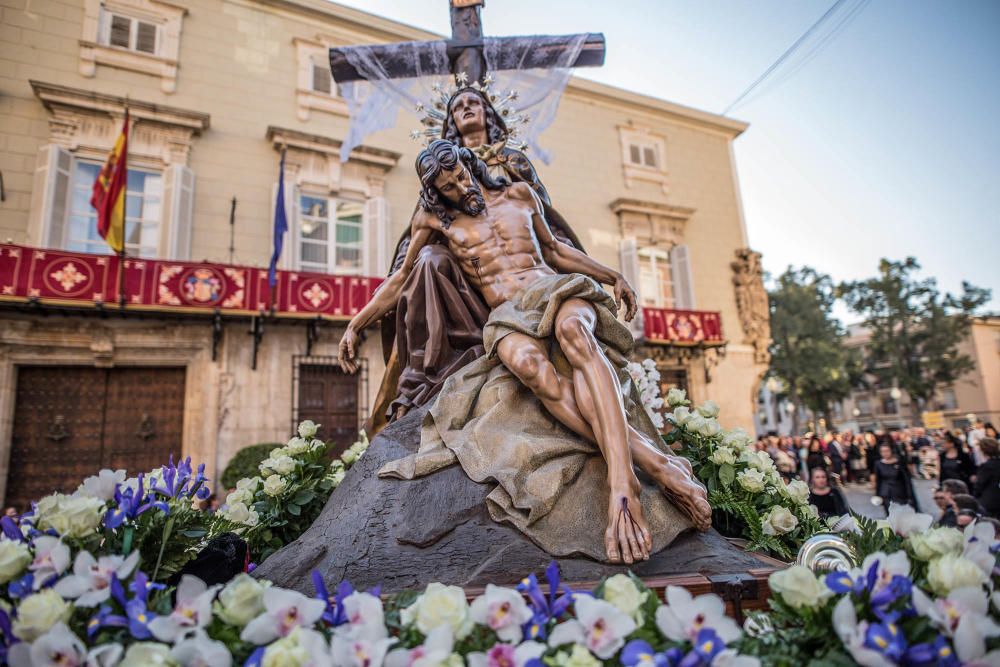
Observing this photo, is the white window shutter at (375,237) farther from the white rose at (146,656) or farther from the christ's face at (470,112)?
the white rose at (146,656)

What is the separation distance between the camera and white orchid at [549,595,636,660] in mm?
1252

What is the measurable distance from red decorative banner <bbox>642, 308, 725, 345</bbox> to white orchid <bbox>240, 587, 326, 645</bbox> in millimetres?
12617

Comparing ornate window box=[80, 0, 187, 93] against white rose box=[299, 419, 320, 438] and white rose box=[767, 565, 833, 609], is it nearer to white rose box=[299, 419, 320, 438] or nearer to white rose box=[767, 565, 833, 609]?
white rose box=[299, 419, 320, 438]

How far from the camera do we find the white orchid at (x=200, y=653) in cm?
121

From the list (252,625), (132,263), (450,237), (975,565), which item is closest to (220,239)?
(132,263)

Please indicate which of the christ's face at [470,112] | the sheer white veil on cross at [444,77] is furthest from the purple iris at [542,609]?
the sheer white veil on cross at [444,77]

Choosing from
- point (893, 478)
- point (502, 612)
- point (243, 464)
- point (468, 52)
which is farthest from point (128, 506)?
point (893, 478)

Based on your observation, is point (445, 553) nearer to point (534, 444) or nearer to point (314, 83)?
point (534, 444)

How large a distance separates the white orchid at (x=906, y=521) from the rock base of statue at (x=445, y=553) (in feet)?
1.52

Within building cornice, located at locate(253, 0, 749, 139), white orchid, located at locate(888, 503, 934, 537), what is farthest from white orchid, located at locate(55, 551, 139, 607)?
building cornice, located at locate(253, 0, 749, 139)

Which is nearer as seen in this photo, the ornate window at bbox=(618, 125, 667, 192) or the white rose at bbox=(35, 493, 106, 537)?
the white rose at bbox=(35, 493, 106, 537)

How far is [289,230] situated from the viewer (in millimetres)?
11383

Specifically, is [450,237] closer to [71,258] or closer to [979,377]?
[71,258]

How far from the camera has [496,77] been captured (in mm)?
5145
